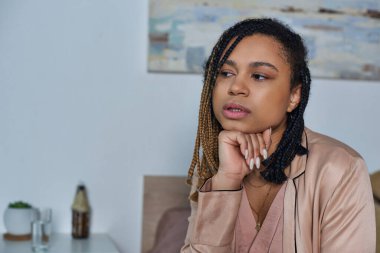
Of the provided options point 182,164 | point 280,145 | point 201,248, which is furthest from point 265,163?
point 182,164

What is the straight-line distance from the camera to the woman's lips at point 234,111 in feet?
4.41

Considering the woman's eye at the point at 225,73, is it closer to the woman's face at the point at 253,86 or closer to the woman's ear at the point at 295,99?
the woman's face at the point at 253,86

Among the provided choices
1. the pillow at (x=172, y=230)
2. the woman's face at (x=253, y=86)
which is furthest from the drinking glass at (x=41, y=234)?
the woman's face at (x=253, y=86)

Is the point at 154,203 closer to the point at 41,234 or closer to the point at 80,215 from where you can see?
the point at 80,215

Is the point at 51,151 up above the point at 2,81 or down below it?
below

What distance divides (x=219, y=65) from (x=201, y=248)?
0.42 m

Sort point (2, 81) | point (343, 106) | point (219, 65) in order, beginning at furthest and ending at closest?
point (343, 106)
point (2, 81)
point (219, 65)

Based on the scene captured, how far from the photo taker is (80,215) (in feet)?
7.66

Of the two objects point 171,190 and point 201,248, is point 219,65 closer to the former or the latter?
point 201,248

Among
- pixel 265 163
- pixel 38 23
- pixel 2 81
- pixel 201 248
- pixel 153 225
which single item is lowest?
pixel 153 225

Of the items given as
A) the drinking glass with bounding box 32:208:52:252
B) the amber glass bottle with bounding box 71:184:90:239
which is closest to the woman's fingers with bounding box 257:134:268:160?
the drinking glass with bounding box 32:208:52:252

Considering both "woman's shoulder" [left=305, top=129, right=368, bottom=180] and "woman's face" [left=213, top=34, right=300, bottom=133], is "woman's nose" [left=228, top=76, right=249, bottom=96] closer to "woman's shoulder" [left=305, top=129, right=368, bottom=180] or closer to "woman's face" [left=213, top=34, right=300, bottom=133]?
"woman's face" [left=213, top=34, right=300, bottom=133]

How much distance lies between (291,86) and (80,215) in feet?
3.97

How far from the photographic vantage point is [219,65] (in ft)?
4.52
